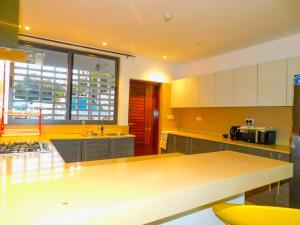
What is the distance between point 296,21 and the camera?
8.84 ft

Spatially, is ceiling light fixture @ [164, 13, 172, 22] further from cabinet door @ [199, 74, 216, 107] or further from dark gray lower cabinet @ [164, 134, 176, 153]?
dark gray lower cabinet @ [164, 134, 176, 153]

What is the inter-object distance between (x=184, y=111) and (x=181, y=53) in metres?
1.53

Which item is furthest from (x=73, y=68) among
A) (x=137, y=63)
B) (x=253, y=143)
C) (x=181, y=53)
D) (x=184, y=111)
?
(x=253, y=143)

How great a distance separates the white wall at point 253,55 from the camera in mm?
3170

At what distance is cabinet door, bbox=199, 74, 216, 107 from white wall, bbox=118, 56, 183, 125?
3.30ft

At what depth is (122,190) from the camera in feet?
2.78

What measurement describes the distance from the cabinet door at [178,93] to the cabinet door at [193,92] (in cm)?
12

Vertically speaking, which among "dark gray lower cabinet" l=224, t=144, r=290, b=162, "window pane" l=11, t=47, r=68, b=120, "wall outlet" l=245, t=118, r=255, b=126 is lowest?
"dark gray lower cabinet" l=224, t=144, r=290, b=162

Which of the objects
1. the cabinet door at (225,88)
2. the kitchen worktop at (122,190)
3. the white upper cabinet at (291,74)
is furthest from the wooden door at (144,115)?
the kitchen worktop at (122,190)

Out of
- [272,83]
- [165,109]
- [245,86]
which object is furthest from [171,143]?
[272,83]

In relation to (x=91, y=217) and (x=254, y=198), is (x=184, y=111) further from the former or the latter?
(x=91, y=217)

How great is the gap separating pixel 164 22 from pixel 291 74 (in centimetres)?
185

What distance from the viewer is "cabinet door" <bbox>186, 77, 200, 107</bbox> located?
14.3 feet

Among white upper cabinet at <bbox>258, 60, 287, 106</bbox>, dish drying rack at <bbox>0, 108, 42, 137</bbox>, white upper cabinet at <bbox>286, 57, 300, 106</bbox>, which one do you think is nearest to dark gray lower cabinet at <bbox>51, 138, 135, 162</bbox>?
dish drying rack at <bbox>0, 108, 42, 137</bbox>
